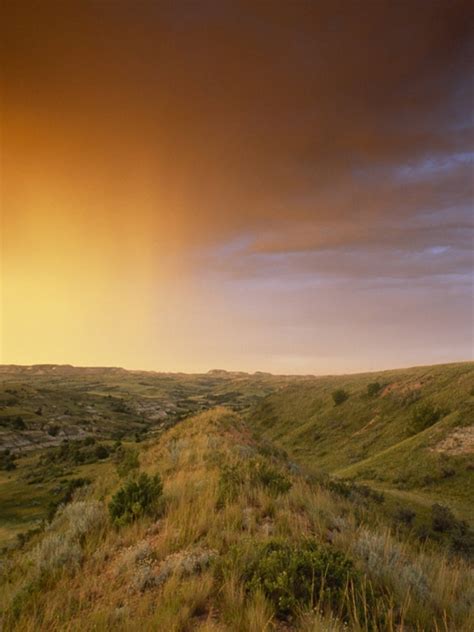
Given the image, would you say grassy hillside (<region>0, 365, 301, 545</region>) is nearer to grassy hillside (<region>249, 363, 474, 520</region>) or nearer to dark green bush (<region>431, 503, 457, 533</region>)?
grassy hillside (<region>249, 363, 474, 520</region>)

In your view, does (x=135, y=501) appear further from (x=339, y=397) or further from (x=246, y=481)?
(x=339, y=397)

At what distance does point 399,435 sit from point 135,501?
33981 millimetres

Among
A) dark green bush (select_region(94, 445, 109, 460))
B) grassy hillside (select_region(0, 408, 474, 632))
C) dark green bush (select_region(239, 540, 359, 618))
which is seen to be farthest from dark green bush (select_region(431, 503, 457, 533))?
dark green bush (select_region(94, 445, 109, 460))

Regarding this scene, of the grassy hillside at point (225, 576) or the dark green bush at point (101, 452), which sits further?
the dark green bush at point (101, 452)

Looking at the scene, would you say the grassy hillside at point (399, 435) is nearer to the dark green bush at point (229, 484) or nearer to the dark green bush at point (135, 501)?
the dark green bush at point (229, 484)

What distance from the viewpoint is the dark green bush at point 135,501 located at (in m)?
6.82

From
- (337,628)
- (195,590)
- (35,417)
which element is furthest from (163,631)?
(35,417)

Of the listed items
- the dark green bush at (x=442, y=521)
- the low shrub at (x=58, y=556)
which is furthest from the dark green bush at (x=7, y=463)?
the low shrub at (x=58, y=556)

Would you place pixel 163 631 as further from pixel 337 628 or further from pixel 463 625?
pixel 463 625

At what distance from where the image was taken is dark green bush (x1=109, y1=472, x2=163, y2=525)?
6.82 meters

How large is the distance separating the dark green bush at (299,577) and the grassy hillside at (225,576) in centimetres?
1

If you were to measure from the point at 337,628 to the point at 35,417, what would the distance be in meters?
102

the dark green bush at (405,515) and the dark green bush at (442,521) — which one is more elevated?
the dark green bush at (405,515)

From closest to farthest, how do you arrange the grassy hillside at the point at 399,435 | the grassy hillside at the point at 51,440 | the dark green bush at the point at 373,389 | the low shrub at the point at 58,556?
the low shrub at the point at 58,556
the grassy hillside at the point at 399,435
the grassy hillside at the point at 51,440
the dark green bush at the point at 373,389
